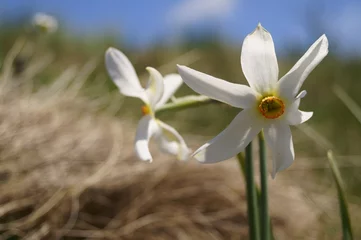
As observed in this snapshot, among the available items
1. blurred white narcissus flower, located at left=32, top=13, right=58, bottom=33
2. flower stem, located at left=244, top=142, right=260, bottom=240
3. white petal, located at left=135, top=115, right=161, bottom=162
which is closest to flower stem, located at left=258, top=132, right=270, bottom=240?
flower stem, located at left=244, top=142, right=260, bottom=240

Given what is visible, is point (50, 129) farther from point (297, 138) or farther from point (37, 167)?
point (297, 138)

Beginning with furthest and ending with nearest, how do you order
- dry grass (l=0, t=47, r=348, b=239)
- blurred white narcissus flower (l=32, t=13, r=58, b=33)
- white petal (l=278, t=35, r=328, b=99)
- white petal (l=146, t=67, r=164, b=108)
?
blurred white narcissus flower (l=32, t=13, r=58, b=33) → dry grass (l=0, t=47, r=348, b=239) → white petal (l=146, t=67, r=164, b=108) → white petal (l=278, t=35, r=328, b=99)

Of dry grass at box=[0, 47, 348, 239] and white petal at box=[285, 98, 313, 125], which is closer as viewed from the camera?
white petal at box=[285, 98, 313, 125]

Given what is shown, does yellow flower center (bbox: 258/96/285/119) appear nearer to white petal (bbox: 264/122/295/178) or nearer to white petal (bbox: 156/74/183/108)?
white petal (bbox: 264/122/295/178)

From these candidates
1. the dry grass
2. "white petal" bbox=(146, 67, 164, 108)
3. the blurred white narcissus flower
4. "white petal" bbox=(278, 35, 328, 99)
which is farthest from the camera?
the blurred white narcissus flower

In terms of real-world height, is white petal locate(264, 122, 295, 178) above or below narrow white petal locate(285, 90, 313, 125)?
below

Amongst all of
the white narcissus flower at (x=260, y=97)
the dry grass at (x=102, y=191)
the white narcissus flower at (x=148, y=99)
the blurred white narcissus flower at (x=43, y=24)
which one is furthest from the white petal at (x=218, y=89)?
the blurred white narcissus flower at (x=43, y=24)
